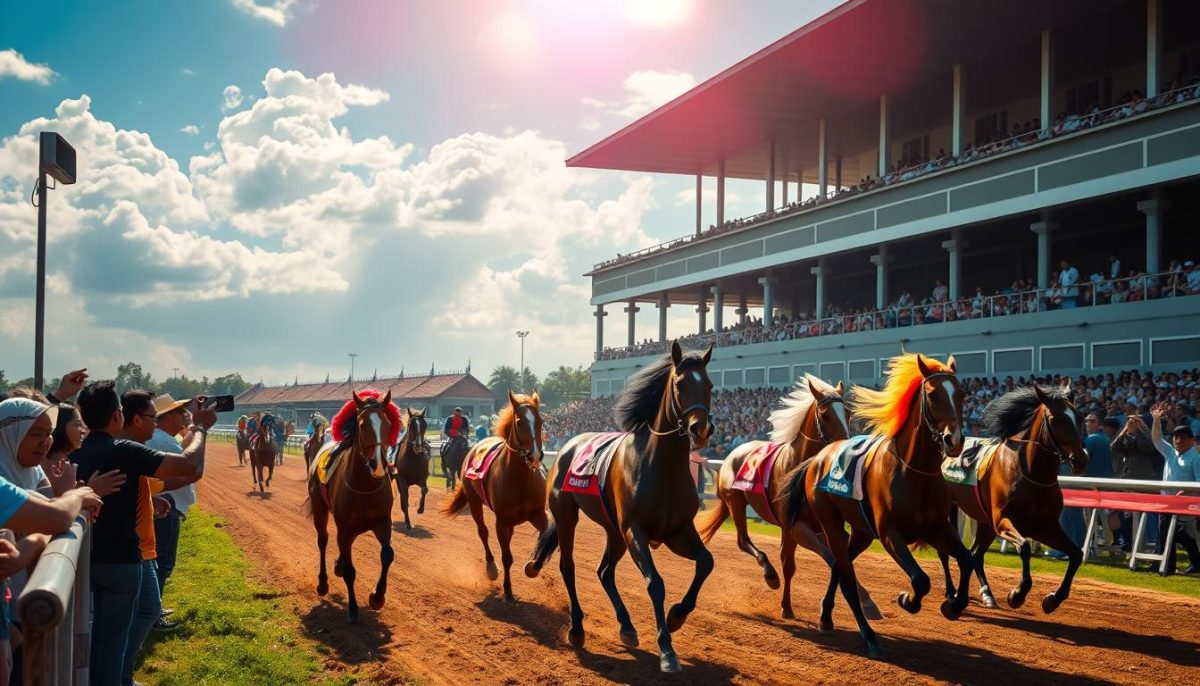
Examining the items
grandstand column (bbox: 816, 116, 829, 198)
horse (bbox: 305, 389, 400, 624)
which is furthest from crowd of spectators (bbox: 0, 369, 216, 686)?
grandstand column (bbox: 816, 116, 829, 198)

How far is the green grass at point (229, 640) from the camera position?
256 inches

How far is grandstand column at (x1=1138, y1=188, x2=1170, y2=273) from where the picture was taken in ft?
67.5

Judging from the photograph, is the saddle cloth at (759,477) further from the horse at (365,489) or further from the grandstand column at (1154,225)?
the grandstand column at (1154,225)

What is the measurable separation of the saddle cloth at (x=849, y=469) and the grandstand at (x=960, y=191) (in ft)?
47.6

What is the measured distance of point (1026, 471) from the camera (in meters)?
8.07

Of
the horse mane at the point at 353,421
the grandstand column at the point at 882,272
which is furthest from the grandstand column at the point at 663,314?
the horse mane at the point at 353,421

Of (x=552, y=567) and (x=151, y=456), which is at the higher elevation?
(x=151, y=456)

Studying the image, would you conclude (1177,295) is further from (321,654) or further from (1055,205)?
(321,654)

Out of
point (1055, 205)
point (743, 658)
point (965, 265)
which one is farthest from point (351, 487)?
point (965, 265)

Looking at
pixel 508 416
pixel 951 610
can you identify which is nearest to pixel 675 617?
pixel 951 610

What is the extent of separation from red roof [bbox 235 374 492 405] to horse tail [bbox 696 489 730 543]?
52221mm

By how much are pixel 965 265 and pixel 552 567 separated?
23.8 meters

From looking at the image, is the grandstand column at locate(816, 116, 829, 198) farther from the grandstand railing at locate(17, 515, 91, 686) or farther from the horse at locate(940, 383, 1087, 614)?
the grandstand railing at locate(17, 515, 91, 686)

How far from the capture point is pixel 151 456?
15.6ft
